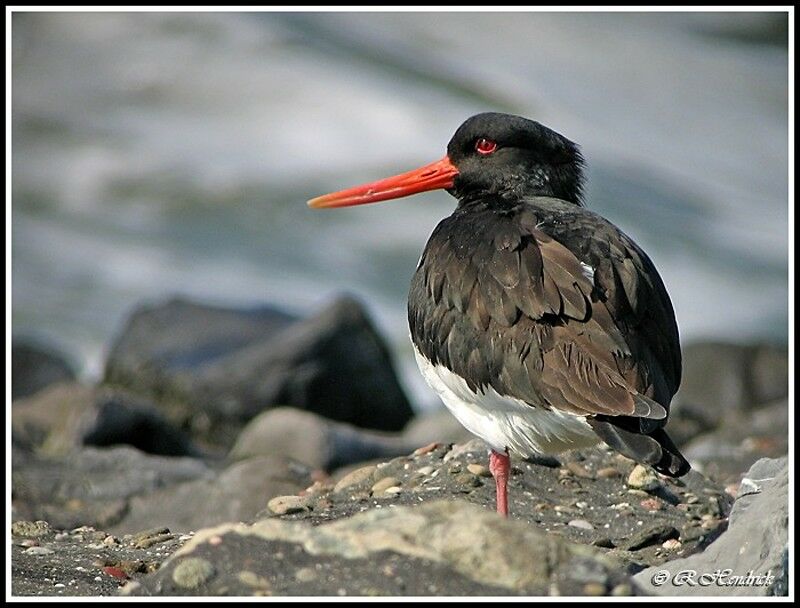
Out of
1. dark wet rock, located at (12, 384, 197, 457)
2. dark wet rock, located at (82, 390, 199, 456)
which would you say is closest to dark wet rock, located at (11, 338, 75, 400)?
dark wet rock, located at (12, 384, 197, 457)

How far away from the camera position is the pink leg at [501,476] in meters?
5.39

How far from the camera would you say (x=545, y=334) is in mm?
4891

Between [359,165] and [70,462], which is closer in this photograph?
[70,462]

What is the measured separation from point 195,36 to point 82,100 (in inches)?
84.1

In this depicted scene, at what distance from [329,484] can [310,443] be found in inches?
87.4

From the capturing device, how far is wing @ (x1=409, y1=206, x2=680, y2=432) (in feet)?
15.5

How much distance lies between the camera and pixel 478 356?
506 cm

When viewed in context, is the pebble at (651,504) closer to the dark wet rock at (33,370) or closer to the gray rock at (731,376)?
the gray rock at (731,376)

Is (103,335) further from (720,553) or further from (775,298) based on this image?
(720,553)

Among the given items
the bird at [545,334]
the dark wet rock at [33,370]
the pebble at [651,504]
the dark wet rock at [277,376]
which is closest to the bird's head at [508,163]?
the bird at [545,334]

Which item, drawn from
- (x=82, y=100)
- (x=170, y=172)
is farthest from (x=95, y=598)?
(x=82, y=100)

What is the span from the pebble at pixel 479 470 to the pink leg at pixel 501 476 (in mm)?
641

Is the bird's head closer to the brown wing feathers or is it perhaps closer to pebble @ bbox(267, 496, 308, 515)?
the brown wing feathers

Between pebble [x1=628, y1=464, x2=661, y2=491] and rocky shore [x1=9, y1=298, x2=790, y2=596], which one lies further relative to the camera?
pebble [x1=628, y1=464, x2=661, y2=491]
